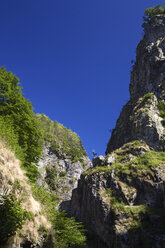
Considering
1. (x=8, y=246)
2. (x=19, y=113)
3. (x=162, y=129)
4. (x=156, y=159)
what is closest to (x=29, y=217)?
(x=8, y=246)

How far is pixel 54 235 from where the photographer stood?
8.05 meters

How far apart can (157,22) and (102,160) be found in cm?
5368

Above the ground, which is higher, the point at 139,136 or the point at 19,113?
the point at 139,136

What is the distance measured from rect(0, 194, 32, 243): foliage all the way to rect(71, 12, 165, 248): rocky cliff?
1354 centimetres

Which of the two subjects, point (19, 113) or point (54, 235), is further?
point (19, 113)

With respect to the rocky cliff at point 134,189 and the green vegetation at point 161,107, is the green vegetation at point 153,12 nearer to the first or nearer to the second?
the rocky cliff at point 134,189

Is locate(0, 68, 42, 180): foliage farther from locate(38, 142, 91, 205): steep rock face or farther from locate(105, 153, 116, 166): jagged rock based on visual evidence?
locate(38, 142, 91, 205): steep rock face

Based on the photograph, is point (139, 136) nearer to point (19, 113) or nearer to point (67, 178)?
point (19, 113)

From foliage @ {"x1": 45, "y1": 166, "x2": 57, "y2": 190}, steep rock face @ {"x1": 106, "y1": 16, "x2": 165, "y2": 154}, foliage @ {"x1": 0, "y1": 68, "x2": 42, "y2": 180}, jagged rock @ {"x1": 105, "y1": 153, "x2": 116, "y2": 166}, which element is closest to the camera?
foliage @ {"x1": 0, "y1": 68, "x2": 42, "y2": 180}

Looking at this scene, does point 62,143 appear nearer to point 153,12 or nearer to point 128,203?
point 128,203

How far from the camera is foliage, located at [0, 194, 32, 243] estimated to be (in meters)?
5.23

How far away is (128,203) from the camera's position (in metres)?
19.1

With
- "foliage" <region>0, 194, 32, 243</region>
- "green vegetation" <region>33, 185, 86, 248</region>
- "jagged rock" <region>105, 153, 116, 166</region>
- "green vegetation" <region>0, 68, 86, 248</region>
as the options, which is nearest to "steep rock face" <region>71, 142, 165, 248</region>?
"jagged rock" <region>105, 153, 116, 166</region>

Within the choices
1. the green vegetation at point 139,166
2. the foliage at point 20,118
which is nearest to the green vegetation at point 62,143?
the green vegetation at point 139,166
